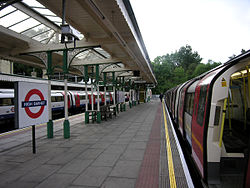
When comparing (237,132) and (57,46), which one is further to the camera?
(57,46)

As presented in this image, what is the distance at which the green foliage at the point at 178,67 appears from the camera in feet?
168

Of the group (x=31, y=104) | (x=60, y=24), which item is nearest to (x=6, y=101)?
(x=31, y=104)

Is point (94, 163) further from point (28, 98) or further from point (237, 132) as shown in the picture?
point (237, 132)

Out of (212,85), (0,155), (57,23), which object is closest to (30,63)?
(57,23)

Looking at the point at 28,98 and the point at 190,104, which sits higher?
the point at 28,98

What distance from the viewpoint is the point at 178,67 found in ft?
254

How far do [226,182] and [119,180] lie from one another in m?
2.06

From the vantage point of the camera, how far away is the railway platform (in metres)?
3.68

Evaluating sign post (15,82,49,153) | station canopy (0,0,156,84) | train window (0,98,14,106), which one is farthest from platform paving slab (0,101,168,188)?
train window (0,98,14,106)

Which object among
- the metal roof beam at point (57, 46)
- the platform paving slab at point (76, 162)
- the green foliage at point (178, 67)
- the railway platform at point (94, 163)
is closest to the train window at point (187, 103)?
the railway platform at point (94, 163)

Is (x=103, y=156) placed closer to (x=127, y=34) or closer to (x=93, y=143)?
(x=93, y=143)

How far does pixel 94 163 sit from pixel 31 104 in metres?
2.70

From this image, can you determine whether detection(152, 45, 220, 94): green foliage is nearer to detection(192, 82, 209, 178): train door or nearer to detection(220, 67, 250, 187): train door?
detection(220, 67, 250, 187): train door

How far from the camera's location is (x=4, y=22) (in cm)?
598
